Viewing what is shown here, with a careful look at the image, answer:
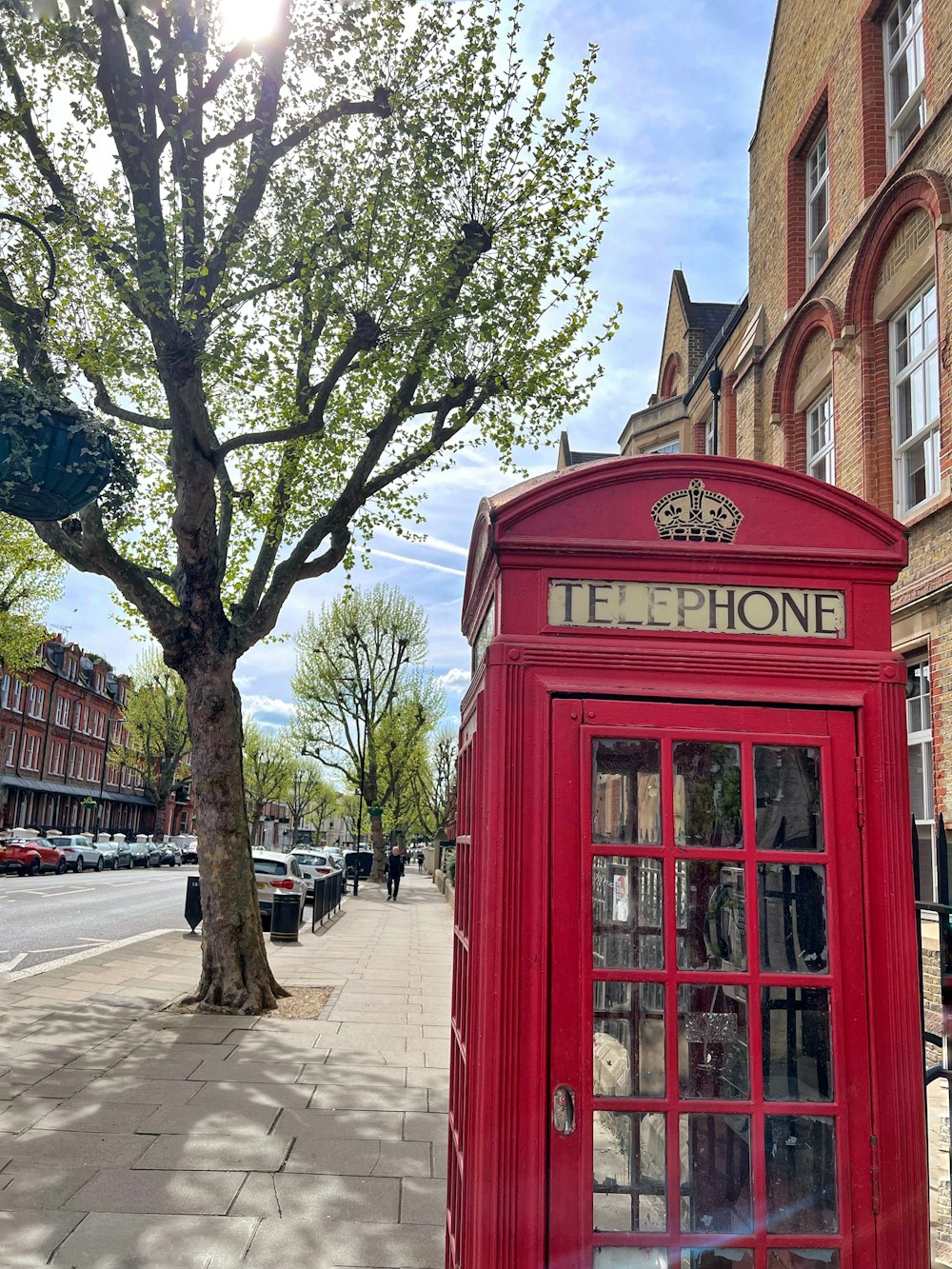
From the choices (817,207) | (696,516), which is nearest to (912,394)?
(817,207)

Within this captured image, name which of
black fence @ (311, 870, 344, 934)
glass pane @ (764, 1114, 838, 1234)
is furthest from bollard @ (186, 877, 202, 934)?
glass pane @ (764, 1114, 838, 1234)

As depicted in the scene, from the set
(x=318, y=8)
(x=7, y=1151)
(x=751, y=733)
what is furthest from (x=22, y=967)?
(x=751, y=733)

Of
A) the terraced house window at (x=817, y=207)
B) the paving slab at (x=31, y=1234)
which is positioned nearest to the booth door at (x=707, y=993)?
the paving slab at (x=31, y=1234)

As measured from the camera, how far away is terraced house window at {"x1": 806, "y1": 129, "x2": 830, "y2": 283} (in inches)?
576

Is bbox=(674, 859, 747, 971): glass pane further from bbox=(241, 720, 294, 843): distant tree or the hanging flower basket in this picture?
bbox=(241, 720, 294, 843): distant tree

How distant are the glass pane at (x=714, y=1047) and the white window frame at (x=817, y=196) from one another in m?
13.7

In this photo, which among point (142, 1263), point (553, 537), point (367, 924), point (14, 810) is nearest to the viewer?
point (553, 537)

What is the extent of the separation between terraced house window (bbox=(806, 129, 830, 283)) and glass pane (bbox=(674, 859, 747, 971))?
13611 mm

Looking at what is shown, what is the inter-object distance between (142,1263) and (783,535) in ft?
12.9

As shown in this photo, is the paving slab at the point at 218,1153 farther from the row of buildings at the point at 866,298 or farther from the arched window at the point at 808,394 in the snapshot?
the arched window at the point at 808,394

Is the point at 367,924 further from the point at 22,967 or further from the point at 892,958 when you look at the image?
the point at 892,958

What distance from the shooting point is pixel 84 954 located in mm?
14773

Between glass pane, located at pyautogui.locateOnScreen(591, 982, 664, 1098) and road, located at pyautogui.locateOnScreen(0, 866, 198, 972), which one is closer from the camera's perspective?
glass pane, located at pyautogui.locateOnScreen(591, 982, 664, 1098)

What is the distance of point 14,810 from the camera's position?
53625 millimetres
